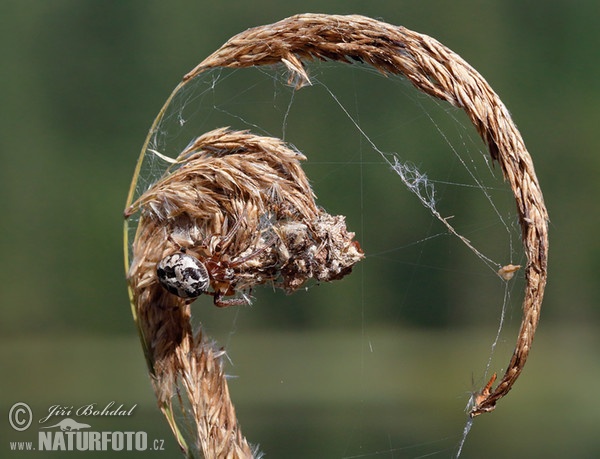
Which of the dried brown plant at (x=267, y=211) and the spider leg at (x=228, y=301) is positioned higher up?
the dried brown plant at (x=267, y=211)

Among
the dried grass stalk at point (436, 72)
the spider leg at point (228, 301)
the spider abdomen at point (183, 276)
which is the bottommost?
the spider leg at point (228, 301)

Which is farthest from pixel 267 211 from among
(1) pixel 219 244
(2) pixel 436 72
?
(2) pixel 436 72

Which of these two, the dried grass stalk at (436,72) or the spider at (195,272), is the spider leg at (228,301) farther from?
the dried grass stalk at (436,72)

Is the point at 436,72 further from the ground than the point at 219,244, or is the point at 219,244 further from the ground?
the point at 436,72

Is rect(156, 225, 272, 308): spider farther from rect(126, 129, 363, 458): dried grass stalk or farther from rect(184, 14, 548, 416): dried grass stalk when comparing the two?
rect(184, 14, 548, 416): dried grass stalk

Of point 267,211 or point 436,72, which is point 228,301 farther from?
point 436,72

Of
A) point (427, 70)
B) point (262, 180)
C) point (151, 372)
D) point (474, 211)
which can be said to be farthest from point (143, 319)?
point (474, 211)

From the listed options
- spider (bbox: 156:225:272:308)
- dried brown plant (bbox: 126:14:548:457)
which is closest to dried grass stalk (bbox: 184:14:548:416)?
dried brown plant (bbox: 126:14:548:457)

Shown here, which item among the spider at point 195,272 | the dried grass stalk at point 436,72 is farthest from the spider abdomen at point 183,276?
the dried grass stalk at point 436,72
